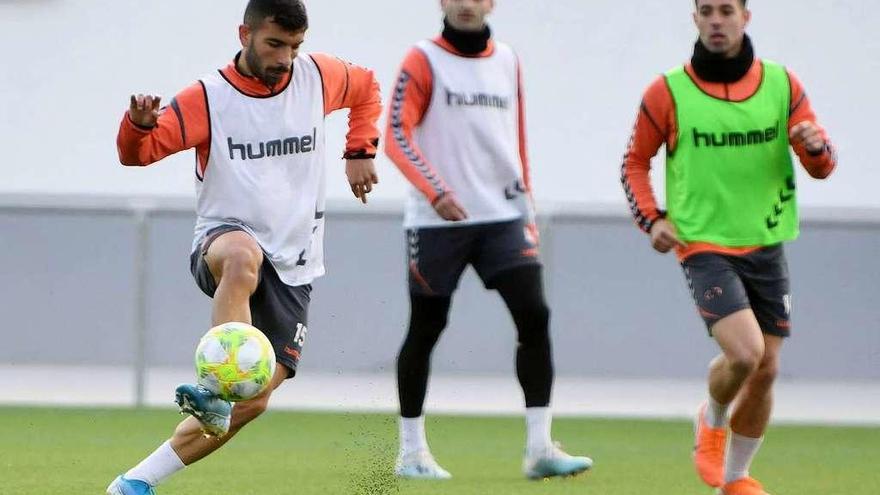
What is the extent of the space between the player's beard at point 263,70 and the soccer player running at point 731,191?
1477mm

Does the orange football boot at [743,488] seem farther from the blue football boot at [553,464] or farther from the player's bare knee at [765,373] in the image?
the blue football boot at [553,464]

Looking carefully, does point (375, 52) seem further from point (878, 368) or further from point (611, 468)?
point (611, 468)

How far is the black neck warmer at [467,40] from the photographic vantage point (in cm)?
788

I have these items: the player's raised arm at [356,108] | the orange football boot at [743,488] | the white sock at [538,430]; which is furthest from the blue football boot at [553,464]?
the player's raised arm at [356,108]

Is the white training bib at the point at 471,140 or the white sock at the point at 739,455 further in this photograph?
the white training bib at the point at 471,140

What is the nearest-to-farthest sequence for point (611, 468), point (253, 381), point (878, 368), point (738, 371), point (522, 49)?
1. point (253, 381)
2. point (738, 371)
3. point (611, 468)
4. point (878, 368)
5. point (522, 49)

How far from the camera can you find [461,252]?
782 cm

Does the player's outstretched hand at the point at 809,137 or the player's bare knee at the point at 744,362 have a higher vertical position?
the player's outstretched hand at the point at 809,137

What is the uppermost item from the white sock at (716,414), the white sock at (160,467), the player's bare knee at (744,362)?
the player's bare knee at (744,362)

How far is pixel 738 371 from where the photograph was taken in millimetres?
6594

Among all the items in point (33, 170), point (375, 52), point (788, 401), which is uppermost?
point (375, 52)

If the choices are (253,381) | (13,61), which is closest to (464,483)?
(253,381)

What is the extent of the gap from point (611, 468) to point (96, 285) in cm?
445

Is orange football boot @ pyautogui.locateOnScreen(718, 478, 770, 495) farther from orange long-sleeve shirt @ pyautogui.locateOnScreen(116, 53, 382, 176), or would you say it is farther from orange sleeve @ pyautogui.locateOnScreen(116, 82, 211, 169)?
orange sleeve @ pyautogui.locateOnScreen(116, 82, 211, 169)
